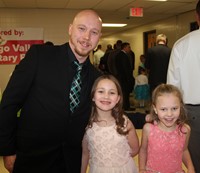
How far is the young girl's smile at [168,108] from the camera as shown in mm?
1908

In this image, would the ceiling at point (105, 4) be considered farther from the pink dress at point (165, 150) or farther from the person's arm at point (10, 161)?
the person's arm at point (10, 161)

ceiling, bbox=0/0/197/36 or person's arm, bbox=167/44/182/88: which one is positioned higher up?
Answer: ceiling, bbox=0/0/197/36

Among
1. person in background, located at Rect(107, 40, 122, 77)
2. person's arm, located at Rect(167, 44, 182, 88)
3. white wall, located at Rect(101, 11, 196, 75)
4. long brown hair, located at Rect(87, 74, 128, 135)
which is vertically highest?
white wall, located at Rect(101, 11, 196, 75)

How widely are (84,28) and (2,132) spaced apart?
0.80 metres

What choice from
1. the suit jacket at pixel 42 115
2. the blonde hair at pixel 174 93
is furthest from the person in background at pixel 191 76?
the suit jacket at pixel 42 115

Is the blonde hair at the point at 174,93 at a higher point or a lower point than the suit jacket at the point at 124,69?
lower

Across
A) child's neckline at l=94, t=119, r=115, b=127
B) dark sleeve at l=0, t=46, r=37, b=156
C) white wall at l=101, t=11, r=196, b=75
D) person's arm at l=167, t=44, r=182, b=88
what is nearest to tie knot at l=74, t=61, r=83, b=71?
dark sleeve at l=0, t=46, r=37, b=156

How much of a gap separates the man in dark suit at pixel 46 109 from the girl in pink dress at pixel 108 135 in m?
0.15

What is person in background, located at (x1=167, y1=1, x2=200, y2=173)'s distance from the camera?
239 centimetres

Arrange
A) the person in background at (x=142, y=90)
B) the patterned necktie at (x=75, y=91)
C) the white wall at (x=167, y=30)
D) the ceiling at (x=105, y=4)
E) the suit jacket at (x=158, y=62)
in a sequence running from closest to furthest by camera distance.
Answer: the patterned necktie at (x=75, y=91) < the suit jacket at (x=158, y=62) < the ceiling at (x=105, y=4) < the person in background at (x=142, y=90) < the white wall at (x=167, y=30)

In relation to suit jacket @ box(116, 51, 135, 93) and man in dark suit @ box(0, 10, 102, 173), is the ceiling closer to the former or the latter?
suit jacket @ box(116, 51, 135, 93)

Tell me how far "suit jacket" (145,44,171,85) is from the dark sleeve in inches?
170

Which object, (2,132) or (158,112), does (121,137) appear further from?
(2,132)

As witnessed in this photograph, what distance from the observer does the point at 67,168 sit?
1.80 meters
